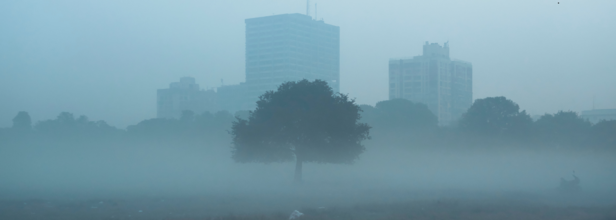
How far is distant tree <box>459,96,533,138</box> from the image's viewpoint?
87.6 metres

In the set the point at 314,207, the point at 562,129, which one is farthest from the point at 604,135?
the point at 314,207

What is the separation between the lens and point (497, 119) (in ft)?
295

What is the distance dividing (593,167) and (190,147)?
70.9 metres

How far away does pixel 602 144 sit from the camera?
82.9m

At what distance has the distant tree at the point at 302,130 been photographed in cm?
5019

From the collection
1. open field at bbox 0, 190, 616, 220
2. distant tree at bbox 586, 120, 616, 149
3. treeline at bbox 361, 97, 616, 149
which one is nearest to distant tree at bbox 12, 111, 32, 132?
treeline at bbox 361, 97, 616, 149

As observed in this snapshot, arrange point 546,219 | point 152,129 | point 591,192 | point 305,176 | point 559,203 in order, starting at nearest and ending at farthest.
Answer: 1. point 546,219
2. point 559,203
3. point 591,192
4. point 305,176
5. point 152,129

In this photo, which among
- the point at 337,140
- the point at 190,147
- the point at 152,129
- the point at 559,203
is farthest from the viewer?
the point at 152,129

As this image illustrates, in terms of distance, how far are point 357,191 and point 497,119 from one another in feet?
179

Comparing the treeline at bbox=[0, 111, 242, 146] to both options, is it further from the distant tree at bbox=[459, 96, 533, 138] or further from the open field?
the open field

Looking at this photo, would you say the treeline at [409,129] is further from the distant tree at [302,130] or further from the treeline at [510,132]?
the distant tree at [302,130]

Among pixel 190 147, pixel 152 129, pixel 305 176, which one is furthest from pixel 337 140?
pixel 152 129

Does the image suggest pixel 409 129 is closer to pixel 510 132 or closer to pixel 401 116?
pixel 401 116

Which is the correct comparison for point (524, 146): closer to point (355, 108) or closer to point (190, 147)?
point (355, 108)
